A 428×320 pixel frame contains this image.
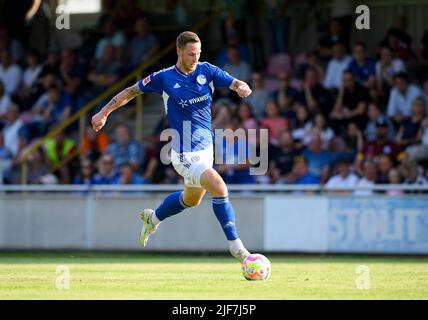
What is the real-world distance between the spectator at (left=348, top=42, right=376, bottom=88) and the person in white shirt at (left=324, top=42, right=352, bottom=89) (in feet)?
0.64

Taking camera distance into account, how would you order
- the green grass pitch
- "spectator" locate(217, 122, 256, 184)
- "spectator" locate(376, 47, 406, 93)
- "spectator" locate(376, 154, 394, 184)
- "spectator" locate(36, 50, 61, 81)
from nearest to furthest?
the green grass pitch
"spectator" locate(376, 154, 394, 184)
"spectator" locate(217, 122, 256, 184)
"spectator" locate(376, 47, 406, 93)
"spectator" locate(36, 50, 61, 81)

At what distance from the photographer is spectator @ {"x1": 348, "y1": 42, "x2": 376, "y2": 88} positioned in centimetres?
A: 1807

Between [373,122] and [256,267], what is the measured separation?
7752 mm

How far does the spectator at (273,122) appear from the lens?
1761cm

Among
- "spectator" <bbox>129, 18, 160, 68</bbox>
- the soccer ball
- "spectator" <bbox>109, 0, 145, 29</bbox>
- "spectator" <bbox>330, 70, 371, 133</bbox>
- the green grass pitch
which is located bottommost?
the green grass pitch

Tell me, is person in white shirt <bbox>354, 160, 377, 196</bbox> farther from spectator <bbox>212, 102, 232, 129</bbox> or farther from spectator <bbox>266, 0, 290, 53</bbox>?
spectator <bbox>266, 0, 290, 53</bbox>

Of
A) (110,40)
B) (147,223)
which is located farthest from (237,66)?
(147,223)

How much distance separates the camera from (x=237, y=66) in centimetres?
1934

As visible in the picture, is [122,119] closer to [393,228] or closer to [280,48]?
[280,48]

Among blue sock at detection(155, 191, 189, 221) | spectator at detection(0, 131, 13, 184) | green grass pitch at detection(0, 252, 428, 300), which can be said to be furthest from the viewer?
spectator at detection(0, 131, 13, 184)

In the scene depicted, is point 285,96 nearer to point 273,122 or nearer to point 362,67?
point 273,122

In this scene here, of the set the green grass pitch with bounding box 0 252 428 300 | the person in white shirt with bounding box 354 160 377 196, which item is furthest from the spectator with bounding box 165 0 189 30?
the green grass pitch with bounding box 0 252 428 300

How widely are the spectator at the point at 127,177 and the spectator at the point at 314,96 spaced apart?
3210 millimetres

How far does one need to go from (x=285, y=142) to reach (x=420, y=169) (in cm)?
241
